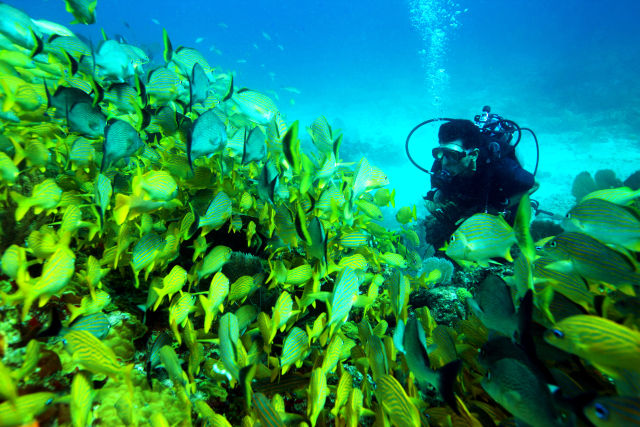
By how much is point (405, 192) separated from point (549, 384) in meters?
23.6

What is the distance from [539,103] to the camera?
103ft

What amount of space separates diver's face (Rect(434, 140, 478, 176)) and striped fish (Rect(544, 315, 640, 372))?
158 inches

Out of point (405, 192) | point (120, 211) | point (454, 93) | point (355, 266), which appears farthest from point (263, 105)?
point (454, 93)

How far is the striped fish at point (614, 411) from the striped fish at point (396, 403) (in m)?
0.65

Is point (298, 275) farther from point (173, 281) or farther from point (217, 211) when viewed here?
point (173, 281)

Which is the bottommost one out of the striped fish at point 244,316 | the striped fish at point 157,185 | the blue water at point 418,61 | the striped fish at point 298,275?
the striped fish at point 244,316

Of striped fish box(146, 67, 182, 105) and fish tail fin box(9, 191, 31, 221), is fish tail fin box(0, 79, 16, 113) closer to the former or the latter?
fish tail fin box(9, 191, 31, 221)

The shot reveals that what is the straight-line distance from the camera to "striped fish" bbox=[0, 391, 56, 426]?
114 cm

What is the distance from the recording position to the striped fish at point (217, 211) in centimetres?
201

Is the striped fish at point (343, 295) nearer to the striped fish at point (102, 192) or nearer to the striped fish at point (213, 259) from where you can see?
the striped fish at point (213, 259)

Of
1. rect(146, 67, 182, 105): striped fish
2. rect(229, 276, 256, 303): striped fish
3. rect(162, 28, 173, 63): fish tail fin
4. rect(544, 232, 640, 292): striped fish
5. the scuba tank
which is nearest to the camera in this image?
rect(544, 232, 640, 292): striped fish

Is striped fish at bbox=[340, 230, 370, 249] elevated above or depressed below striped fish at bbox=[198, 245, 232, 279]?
above

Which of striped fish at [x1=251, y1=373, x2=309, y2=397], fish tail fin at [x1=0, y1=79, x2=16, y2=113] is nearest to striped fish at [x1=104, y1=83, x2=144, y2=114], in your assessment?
fish tail fin at [x1=0, y1=79, x2=16, y2=113]

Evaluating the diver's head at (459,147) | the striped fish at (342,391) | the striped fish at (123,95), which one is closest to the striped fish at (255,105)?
the striped fish at (123,95)
